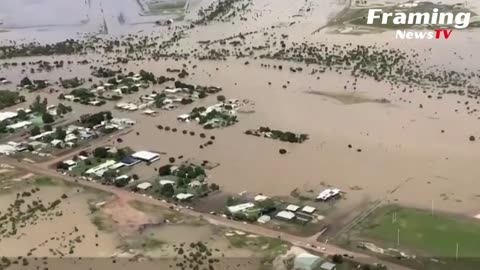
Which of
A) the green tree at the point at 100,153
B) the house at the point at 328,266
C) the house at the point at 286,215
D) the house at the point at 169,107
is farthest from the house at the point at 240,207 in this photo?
the house at the point at 169,107

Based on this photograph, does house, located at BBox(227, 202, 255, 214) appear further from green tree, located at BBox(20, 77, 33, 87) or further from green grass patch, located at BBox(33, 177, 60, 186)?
green tree, located at BBox(20, 77, 33, 87)

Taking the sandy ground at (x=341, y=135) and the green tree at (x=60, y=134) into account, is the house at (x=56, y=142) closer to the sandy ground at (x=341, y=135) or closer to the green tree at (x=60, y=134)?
the green tree at (x=60, y=134)

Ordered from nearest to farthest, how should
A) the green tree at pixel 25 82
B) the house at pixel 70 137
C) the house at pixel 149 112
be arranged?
the house at pixel 70 137
the house at pixel 149 112
the green tree at pixel 25 82

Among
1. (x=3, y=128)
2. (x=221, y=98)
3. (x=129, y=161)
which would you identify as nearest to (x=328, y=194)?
(x=129, y=161)

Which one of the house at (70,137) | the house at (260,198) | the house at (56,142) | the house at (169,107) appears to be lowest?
the house at (260,198)

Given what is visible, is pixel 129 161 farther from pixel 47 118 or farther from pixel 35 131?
pixel 47 118

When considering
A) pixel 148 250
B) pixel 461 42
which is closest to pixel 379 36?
pixel 461 42

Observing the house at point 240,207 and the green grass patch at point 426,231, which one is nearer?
the green grass patch at point 426,231

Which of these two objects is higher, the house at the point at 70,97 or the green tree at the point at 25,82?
the green tree at the point at 25,82
